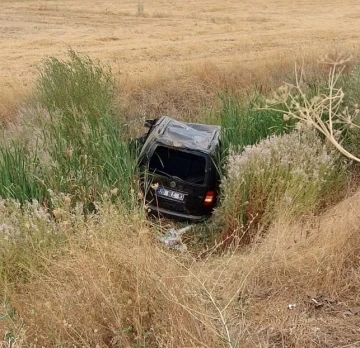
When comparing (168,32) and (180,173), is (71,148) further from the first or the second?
(168,32)

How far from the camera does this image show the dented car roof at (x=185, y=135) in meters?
6.37

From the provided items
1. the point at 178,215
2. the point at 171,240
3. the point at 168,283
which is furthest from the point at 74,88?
the point at 168,283

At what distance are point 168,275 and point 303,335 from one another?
3.11ft

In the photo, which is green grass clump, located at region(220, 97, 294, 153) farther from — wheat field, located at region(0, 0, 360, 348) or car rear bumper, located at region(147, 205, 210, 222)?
wheat field, located at region(0, 0, 360, 348)

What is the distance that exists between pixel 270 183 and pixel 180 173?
1.24 meters

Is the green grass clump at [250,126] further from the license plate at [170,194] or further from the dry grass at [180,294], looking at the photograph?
the dry grass at [180,294]

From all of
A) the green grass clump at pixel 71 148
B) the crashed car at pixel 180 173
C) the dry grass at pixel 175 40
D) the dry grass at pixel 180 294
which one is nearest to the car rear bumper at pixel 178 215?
the crashed car at pixel 180 173

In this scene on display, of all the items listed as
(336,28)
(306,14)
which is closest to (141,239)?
(336,28)

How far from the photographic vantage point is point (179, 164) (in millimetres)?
6613

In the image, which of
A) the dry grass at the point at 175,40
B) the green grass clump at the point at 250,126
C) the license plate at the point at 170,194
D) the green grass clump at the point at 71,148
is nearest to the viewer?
the green grass clump at the point at 71,148

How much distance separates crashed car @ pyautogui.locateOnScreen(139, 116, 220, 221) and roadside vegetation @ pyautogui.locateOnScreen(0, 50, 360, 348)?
22cm

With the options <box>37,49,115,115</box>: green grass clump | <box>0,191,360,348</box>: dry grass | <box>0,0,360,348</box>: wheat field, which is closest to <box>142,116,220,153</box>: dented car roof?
<box>0,0,360,348</box>: wheat field

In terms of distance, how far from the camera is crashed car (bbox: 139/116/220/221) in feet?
20.4

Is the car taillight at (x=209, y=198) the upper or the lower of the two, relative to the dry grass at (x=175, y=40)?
lower
